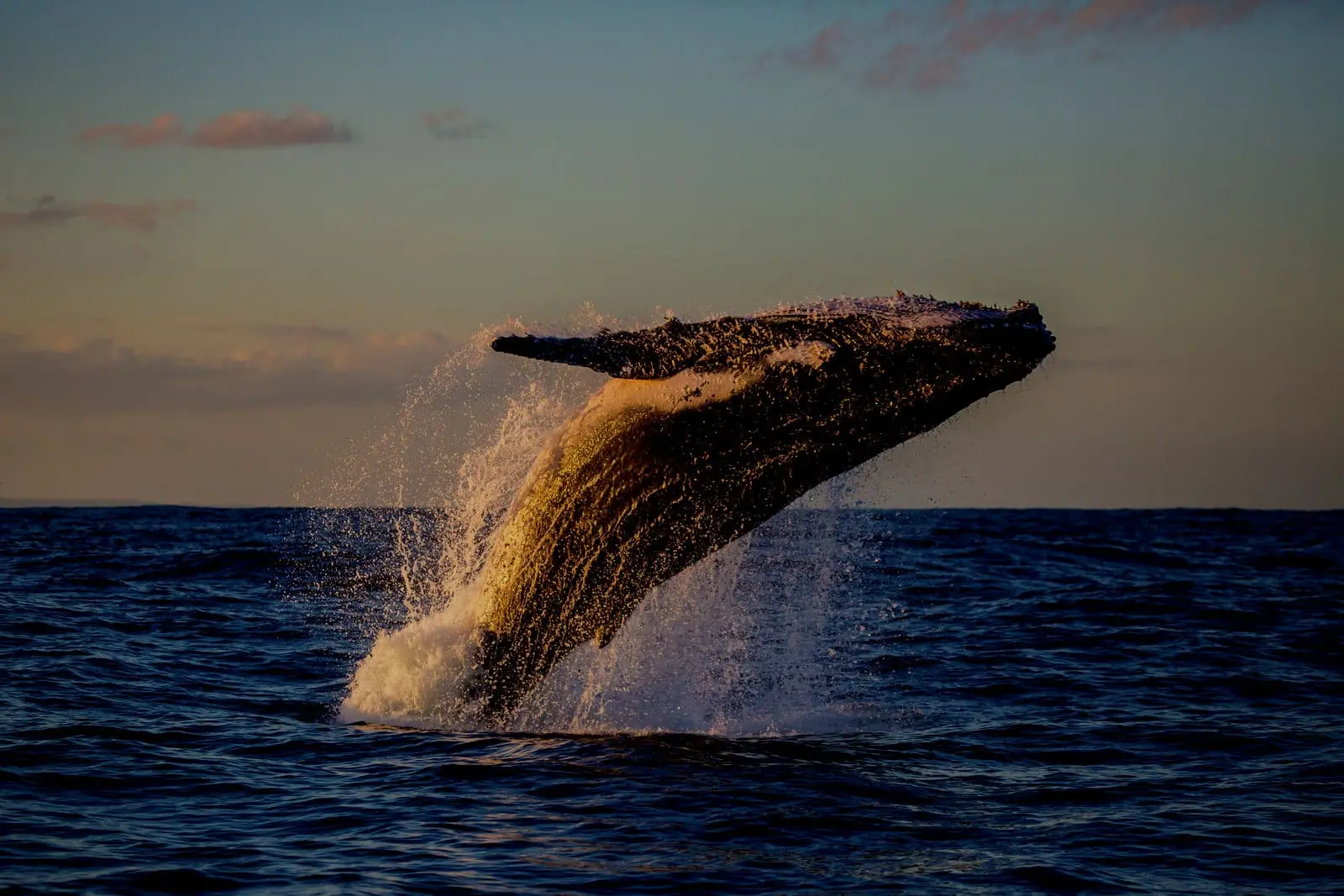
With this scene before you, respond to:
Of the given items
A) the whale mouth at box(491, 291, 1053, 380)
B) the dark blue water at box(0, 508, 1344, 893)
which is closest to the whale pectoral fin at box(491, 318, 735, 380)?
the whale mouth at box(491, 291, 1053, 380)

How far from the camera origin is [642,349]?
984 cm

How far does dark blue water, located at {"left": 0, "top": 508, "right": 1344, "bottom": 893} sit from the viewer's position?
339 inches

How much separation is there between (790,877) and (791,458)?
3.30 m

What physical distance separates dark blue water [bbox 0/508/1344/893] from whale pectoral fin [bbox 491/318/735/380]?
3388mm

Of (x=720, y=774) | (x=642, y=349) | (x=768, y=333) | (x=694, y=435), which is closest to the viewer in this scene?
(x=768, y=333)

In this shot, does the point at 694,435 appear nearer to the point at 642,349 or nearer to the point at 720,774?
the point at 642,349

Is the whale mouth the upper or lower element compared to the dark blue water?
upper

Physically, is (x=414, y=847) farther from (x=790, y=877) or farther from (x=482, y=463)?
(x=482, y=463)

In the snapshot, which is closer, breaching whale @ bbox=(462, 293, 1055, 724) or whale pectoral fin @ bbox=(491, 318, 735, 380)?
breaching whale @ bbox=(462, 293, 1055, 724)

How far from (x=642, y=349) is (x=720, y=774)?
373cm

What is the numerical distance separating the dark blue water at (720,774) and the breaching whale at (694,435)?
52.6 inches

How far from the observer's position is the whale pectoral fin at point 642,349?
9500 millimetres

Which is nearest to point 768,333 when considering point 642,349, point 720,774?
point 642,349

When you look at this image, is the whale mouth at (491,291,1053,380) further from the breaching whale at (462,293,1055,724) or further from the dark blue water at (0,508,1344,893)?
the dark blue water at (0,508,1344,893)
